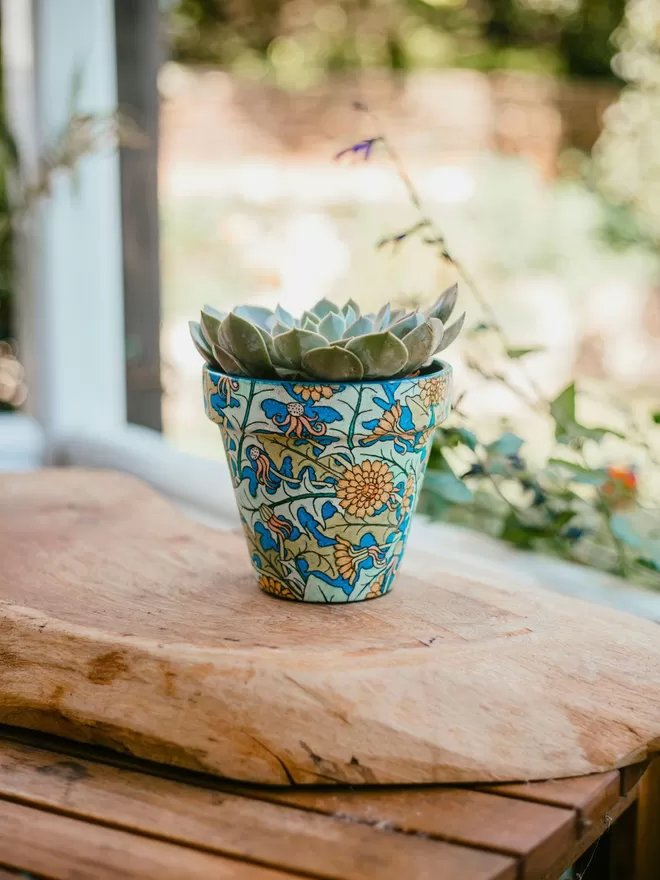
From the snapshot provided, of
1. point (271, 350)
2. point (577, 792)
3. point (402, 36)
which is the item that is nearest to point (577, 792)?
point (577, 792)

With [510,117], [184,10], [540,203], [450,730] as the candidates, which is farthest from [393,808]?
[184,10]

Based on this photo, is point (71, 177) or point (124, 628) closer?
point (124, 628)

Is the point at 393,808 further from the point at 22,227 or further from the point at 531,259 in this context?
the point at 531,259

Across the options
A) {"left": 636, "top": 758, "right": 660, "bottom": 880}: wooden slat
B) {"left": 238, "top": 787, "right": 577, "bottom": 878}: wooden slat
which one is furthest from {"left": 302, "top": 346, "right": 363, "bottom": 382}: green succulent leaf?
{"left": 636, "top": 758, "right": 660, "bottom": 880}: wooden slat

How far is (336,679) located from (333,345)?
26cm

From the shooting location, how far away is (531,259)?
565 cm

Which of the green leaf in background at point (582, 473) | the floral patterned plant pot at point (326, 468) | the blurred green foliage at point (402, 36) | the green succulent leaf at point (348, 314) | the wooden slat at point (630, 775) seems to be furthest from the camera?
the blurred green foliage at point (402, 36)

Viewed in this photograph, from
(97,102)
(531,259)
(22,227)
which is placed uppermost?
(97,102)

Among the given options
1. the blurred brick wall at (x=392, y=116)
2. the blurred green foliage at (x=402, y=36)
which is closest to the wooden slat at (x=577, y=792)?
the blurred brick wall at (x=392, y=116)

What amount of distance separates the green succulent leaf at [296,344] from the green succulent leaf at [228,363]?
0.13 feet

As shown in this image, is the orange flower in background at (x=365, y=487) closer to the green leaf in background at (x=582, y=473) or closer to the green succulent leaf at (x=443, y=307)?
the green succulent leaf at (x=443, y=307)

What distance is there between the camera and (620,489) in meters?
1.30

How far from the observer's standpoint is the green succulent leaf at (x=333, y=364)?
2.50 ft

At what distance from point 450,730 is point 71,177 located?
132 cm
